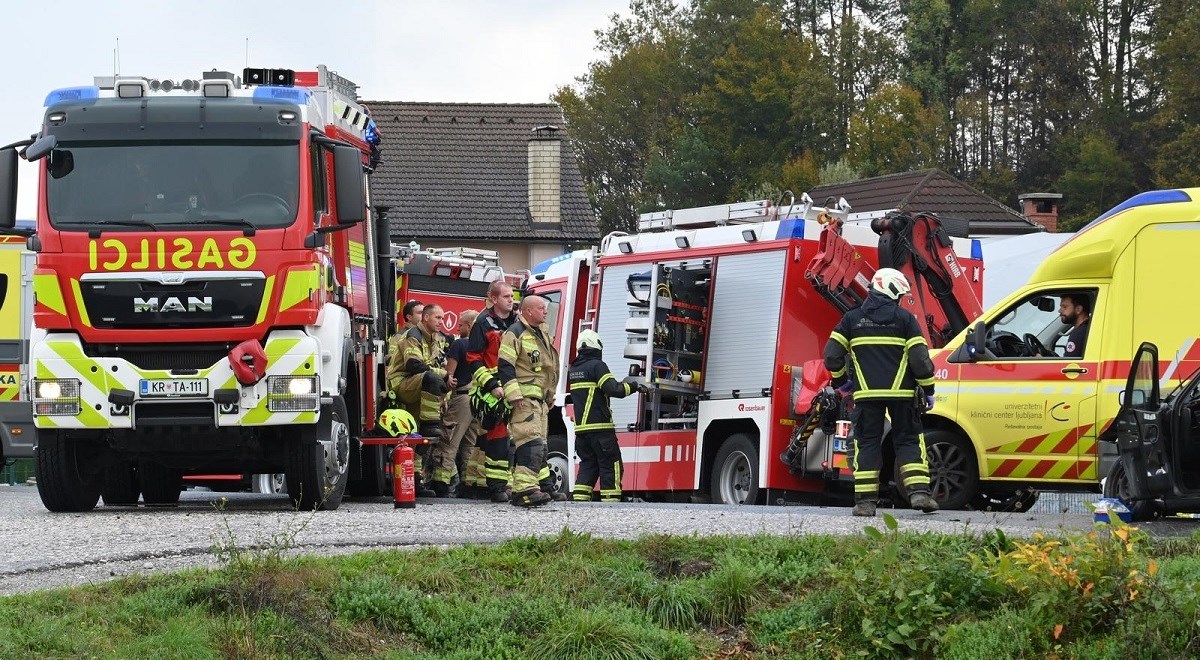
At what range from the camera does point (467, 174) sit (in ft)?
154

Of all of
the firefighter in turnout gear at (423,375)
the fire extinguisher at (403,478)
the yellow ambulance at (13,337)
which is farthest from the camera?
the yellow ambulance at (13,337)

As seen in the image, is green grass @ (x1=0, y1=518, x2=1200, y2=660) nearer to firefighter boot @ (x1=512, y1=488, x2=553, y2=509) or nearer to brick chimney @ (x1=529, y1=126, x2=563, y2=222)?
firefighter boot @ (x1=512, y1=488, x2=553, y2=509)

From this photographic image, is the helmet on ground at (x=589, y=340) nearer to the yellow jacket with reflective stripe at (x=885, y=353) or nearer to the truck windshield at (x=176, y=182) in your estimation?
the yellow jacket with reflective stripe at (x=885, y=353)

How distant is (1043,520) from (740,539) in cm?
313

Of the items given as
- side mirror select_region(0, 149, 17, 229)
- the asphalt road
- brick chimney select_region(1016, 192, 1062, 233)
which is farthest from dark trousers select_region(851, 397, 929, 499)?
brick chimney select_region(1016, 192, 1062, 233)

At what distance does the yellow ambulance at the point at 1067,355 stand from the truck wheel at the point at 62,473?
6440 mm

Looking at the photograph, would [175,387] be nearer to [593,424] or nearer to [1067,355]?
[593,424]

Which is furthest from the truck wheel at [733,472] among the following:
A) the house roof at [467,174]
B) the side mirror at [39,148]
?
the house roof at [467,174]

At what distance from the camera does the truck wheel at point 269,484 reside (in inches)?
748

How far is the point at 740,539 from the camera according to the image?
9336 millimetres

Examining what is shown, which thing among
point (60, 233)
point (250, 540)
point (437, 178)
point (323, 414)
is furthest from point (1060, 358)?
point (437, 178)

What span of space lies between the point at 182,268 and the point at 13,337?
8687mm

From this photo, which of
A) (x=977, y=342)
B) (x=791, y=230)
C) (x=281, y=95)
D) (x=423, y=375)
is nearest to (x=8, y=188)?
(x=281, y=95)

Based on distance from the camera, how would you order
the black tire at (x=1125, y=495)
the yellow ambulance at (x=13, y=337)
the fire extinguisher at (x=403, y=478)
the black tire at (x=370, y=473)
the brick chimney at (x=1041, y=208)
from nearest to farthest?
the black tire at (x=1125, y=495), the fire extinguisher at (x=403, y=478), the black tire at (x=370, y=473), the yellow ambulance at (x=13, y=337), the brick chimney at (x=1041, y=208)
